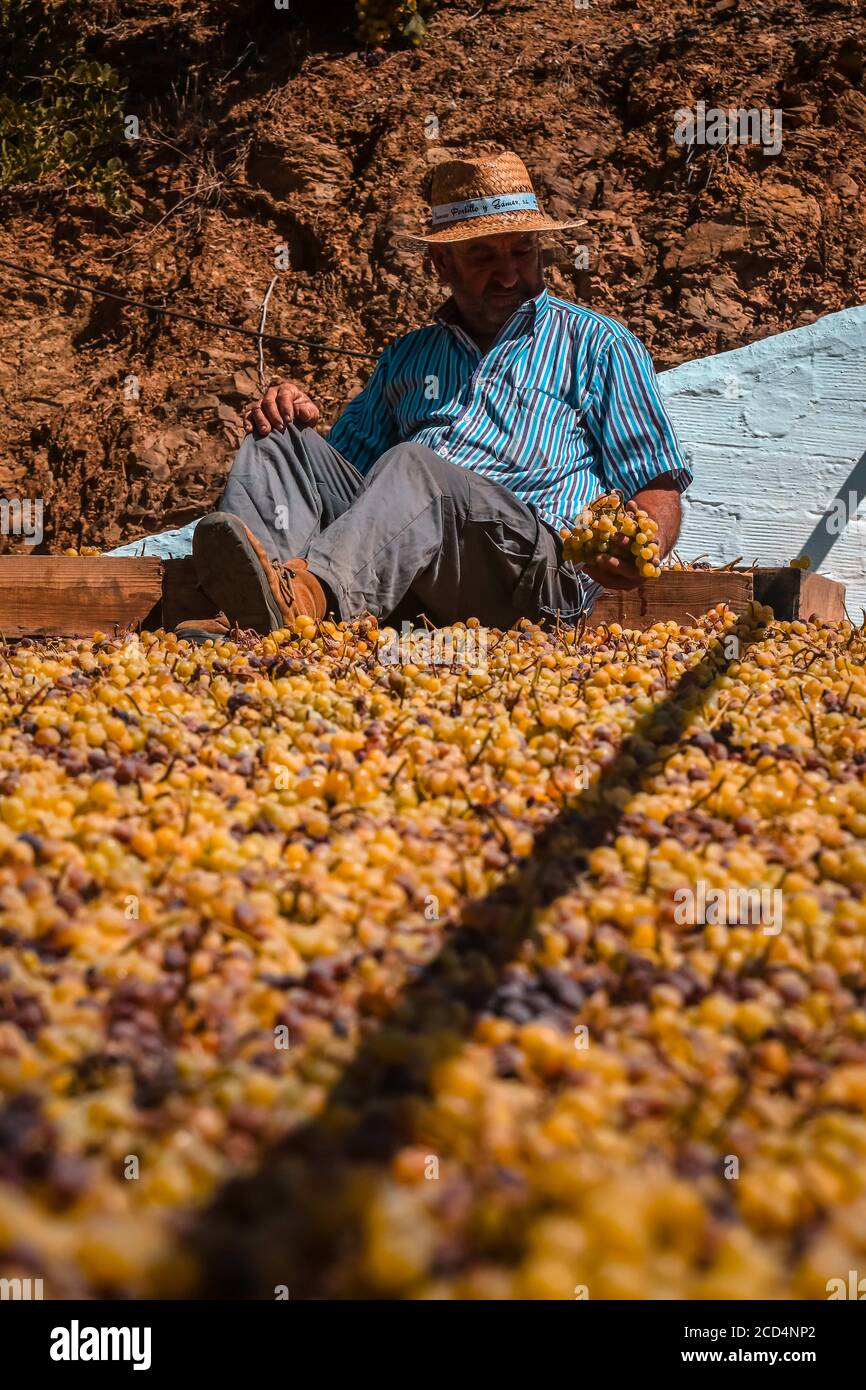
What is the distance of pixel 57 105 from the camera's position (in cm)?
683

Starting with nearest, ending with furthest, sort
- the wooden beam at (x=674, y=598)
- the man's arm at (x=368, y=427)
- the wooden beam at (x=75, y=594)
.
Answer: the wooden beam at (x=75, y=594), the wooden beam at (x=674, y=598), the man's arm at (x=368, y=427)

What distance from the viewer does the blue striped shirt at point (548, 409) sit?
3.43 m

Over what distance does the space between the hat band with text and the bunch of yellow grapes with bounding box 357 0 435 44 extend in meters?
3.90

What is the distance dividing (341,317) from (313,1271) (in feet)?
19.9

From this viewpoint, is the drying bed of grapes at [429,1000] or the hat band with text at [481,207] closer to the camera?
the drying bed of grapes at [429,1000]

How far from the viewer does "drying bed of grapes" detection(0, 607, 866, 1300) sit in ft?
2.44

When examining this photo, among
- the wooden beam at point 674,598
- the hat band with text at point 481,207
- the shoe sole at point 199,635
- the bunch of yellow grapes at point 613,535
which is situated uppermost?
the hat band with text at point 481,207

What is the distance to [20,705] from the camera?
216 cm

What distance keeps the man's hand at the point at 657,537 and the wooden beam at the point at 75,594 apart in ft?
4.38

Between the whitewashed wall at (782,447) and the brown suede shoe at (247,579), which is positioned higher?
the whitewashed wall at (782,447)

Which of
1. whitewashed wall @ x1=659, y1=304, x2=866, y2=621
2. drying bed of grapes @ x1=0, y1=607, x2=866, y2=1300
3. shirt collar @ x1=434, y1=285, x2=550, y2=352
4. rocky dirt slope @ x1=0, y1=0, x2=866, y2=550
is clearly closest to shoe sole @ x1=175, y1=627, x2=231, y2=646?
drying bed of grapes @ x1=0, y1=607, x2=866, y2=1300

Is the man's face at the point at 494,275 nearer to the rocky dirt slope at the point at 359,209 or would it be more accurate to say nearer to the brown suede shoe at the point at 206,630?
the brown suede shoe at the point at 206,630

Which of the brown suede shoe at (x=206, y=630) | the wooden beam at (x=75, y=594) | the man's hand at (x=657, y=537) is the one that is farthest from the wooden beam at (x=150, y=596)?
the brown suede shoe at (x=206, y=630)

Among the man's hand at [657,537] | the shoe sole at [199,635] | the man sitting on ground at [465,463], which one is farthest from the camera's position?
the man's hand at [657,537]
